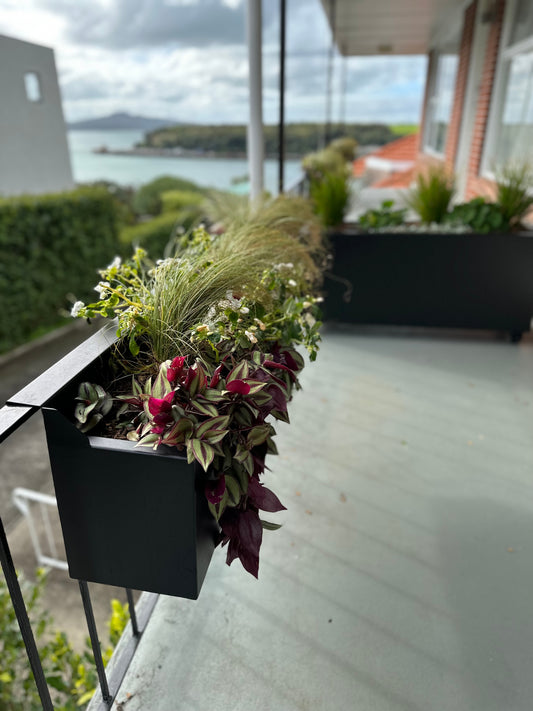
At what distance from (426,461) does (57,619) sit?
2.90 m

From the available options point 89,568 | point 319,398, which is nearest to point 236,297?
point 89,568

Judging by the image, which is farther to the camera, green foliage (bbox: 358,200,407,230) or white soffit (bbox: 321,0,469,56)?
white soffit (bbox: 321,0,469,56)

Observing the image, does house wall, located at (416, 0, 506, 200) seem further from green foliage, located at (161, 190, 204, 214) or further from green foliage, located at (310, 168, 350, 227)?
green foliage, located at (161, 190, 204, 214)

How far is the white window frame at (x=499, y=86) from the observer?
587 cm

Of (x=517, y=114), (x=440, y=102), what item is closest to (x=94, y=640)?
(x=517, y=114)

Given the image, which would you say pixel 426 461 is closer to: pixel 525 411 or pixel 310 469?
pixel 310 469

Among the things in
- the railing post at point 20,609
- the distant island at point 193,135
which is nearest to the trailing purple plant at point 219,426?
the railing post at point 20,609

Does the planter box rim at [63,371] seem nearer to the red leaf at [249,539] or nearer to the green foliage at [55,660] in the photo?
the red leaf at [249,539]

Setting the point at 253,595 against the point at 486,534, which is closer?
the point at 253,595

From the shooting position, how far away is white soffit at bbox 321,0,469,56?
25.3 ft

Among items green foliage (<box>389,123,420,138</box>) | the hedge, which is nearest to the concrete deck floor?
the hedge

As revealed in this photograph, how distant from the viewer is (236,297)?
1447 millimetres

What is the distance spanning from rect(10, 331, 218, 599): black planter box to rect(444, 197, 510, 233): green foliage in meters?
3.25

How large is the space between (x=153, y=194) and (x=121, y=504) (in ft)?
60.1
